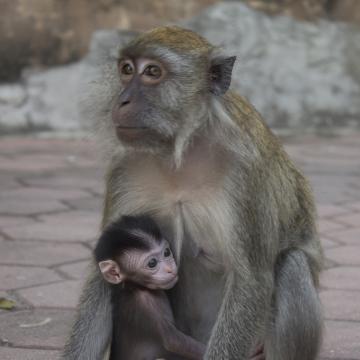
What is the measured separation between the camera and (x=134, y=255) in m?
3.70

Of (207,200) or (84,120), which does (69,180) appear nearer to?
(84,120)

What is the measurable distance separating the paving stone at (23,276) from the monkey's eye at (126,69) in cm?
161

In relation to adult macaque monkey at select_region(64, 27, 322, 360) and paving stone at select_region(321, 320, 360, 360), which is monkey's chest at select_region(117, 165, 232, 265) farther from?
paving stone at select_region(321, 320, 360, 360)

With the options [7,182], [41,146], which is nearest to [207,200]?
[7,182]

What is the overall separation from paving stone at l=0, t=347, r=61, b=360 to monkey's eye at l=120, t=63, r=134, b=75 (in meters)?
1.21

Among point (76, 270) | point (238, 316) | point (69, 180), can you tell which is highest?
point (238, 316)

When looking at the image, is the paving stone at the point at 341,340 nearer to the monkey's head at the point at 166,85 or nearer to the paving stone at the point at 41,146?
the monkey's head at the point at 166,85

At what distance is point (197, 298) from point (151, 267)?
12.7 inches

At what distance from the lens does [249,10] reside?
11055 millimetres

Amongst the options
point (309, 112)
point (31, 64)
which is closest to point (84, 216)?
point (31, 64)

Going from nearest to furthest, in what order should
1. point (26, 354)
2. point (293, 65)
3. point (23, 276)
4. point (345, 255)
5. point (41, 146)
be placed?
point (26, 354)
point (23, 276)
point (345, 255)
point (41, 146)
point (293, 65)

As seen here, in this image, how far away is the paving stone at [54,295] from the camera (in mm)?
4699

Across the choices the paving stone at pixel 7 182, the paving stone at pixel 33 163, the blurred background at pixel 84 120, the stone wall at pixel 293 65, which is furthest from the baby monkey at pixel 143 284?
the stone wall at pixel 293 65

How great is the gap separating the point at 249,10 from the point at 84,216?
531 centimetres
